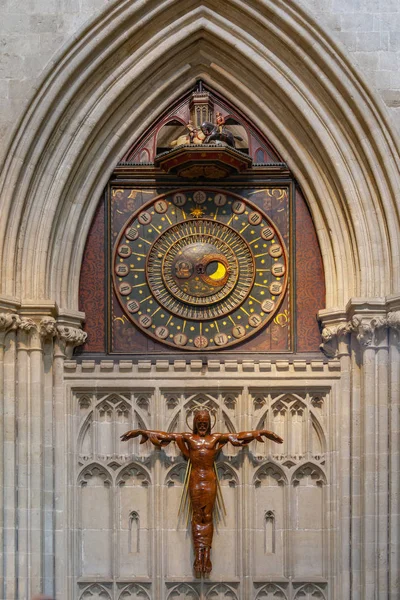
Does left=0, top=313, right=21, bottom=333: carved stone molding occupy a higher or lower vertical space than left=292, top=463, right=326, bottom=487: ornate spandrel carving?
higher

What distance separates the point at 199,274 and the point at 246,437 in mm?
1817

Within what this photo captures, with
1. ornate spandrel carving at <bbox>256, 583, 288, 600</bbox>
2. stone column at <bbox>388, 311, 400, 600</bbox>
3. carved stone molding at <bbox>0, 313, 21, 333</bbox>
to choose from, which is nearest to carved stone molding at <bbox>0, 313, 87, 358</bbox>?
carved stone molding at <bbox>0, 313, 21, 333</bbox>

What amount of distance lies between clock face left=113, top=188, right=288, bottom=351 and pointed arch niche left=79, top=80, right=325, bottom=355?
0.10 metres

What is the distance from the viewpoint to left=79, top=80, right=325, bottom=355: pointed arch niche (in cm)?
1625

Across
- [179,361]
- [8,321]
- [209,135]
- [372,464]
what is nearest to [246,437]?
[179,361]

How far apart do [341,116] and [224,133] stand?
47.5 inches

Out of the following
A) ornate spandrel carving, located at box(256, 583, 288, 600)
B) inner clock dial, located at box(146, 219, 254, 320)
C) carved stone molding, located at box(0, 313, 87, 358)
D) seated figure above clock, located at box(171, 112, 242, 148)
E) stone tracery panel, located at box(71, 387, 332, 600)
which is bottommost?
ornate spandrel carving, located at box(256, 583, 288, 600)

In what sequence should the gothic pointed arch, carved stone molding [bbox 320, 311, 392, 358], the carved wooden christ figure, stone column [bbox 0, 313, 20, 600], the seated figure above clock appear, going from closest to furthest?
stone column [bbox 0, 313, 20, 600]
carved stone molding [bbox 320, 311, 392, 358]
the carved wooden christ figure
the gothic pointed arch
the seated figure above clock

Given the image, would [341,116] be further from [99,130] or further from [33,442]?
[33,442]

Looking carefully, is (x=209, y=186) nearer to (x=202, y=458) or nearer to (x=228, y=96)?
(x=228, y=96)

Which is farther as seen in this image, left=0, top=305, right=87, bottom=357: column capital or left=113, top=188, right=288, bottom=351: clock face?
left=113, top=188, right=288, bottom=351: clock face

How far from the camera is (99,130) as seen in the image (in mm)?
16141

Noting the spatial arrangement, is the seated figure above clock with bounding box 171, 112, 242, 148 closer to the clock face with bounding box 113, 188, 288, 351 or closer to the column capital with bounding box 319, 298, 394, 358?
the clock face with bounding box 113, 188, 288, 351

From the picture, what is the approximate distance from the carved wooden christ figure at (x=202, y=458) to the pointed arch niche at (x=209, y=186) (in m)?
1.02
